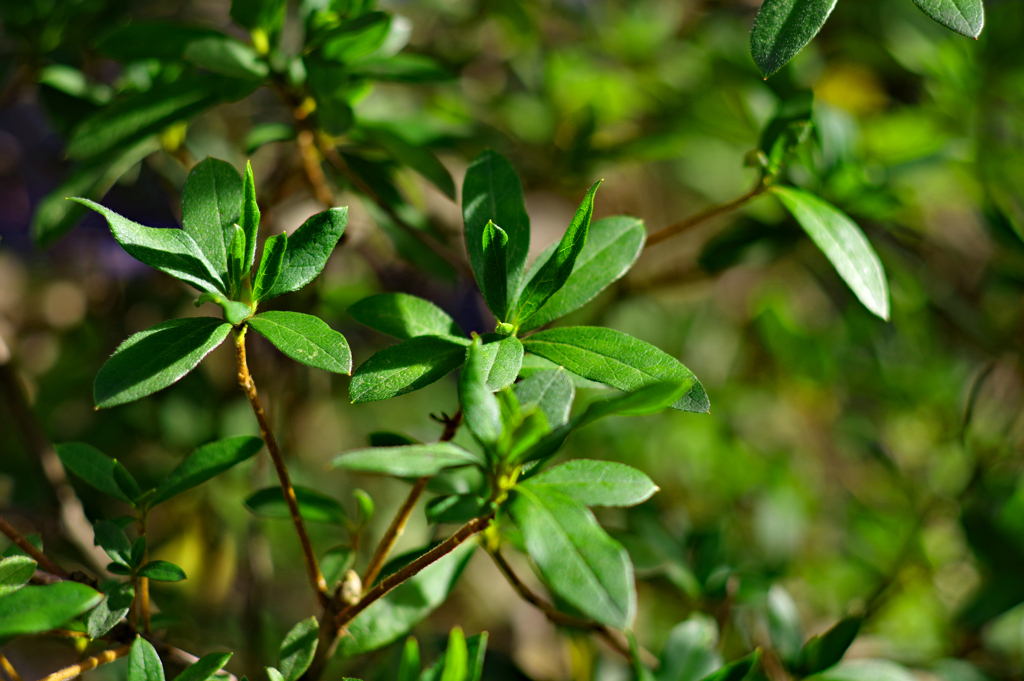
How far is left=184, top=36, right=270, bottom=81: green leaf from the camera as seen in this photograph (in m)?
0.86

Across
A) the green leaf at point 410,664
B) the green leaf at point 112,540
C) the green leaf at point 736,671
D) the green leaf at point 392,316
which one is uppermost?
the green leaf at point 392,316

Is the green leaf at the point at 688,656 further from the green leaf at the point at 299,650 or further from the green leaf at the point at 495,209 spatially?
the green leaf at the point at 495,209

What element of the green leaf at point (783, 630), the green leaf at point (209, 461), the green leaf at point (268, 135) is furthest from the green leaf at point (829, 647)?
the green leaf at point (268, 135)

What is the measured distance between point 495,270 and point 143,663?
48cm

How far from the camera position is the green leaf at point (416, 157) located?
3.27ft

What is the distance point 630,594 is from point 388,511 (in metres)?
1.18

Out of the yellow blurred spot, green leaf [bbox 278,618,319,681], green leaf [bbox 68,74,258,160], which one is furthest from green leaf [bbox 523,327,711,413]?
the yellow blurred spot

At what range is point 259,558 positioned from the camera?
1.29 metres

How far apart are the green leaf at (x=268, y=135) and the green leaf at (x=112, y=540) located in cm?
52

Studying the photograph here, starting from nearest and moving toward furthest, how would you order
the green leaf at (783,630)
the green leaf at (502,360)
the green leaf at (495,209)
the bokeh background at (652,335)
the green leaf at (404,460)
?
the green leaf at (404,460)
the green leaf at (502,360)
the green leaf at (495,209)
the green leaf at (783,630)
the bokeh background at (652,335)

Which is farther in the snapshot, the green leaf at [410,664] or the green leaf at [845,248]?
the green leaf at [845,248]

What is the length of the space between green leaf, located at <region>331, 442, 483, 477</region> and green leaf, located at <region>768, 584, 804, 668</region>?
60cm

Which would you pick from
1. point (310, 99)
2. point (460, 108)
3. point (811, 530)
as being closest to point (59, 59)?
point (310, 99)

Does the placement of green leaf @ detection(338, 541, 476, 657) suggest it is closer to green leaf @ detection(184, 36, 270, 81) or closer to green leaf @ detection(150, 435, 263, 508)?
green leaf @ detection(150, 435, 263, 508)
